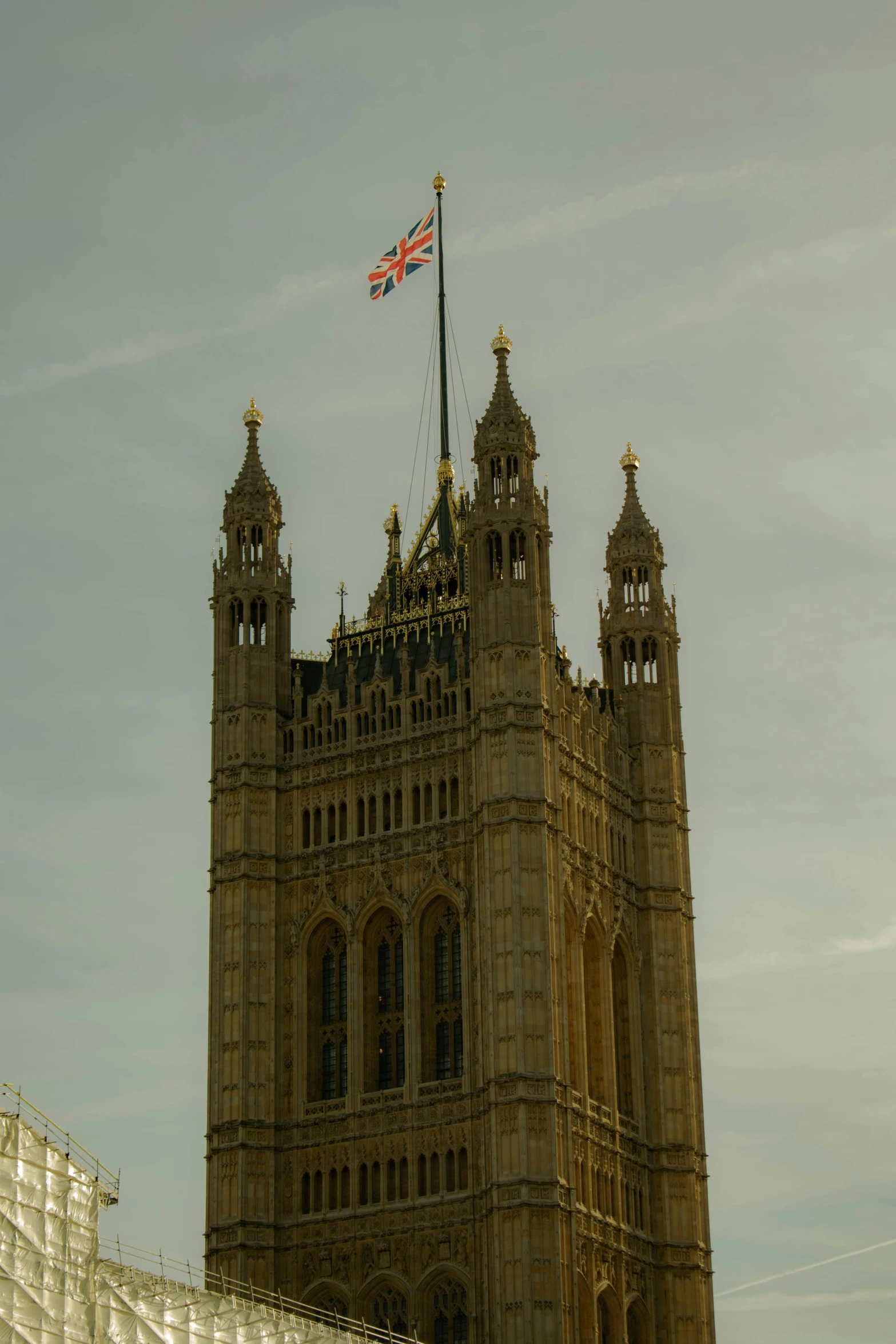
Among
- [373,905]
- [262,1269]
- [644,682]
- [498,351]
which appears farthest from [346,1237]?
Answer: [498,351]

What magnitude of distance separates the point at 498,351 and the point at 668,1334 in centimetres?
3418

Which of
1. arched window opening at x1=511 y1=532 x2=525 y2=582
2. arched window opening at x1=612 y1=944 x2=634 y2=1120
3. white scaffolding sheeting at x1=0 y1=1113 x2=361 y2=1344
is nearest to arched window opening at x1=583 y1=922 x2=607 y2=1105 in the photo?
arched window opening at x1=612 y1=944 x2=634 y2=1120

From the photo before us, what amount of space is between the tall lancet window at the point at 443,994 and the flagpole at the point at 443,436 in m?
16.0

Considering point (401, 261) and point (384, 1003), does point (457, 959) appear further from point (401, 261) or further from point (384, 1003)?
point (401, 261)

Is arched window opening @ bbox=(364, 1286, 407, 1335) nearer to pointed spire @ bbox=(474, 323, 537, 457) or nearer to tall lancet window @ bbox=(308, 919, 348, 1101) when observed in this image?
tall lancet window @ bbox=(308, 919, 348, 1101)

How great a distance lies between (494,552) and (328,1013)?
1645 centimetres

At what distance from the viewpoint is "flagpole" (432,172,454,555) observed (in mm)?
103938

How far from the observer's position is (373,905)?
308 feet

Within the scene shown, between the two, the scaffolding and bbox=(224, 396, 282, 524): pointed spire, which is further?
bbox=(224, 396, 282, 524): pointed spire

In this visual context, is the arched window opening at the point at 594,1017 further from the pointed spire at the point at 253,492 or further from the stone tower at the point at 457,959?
the pointed spire at the point at 253,492

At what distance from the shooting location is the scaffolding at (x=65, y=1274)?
63.6 metres

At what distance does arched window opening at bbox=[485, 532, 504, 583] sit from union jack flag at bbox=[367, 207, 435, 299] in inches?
541

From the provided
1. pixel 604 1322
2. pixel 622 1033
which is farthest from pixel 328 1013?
pixel 604 1322

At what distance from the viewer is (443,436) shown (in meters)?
108
